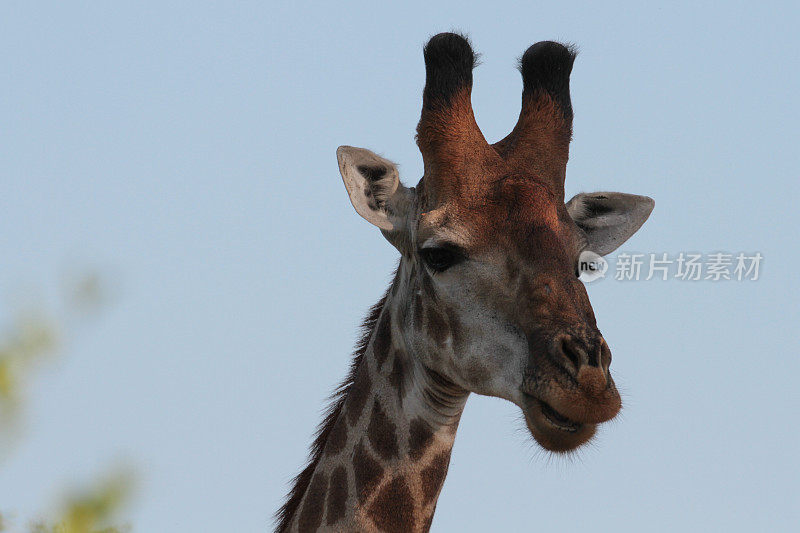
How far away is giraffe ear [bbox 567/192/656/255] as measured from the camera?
7207mm

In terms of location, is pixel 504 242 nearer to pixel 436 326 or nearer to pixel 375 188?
pixel 436 326

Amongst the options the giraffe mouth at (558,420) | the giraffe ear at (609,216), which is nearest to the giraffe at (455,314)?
the giraffe mouth at (558,420)

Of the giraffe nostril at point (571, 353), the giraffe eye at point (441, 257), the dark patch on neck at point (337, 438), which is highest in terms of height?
the giraffe eye at point (441, 257)

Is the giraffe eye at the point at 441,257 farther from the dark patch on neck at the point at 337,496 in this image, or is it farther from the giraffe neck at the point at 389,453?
the dark patch on neck at the point at 337,496

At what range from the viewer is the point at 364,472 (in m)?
6.10

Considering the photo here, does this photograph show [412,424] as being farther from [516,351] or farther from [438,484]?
[516,351]

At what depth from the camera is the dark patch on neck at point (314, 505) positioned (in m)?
6.16

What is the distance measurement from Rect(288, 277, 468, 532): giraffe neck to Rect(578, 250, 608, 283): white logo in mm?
1160

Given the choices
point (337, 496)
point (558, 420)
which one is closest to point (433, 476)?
point (337, 496)

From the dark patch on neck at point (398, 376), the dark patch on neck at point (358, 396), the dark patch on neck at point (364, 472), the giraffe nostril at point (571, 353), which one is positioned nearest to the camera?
the giraffe nostril at point (571, 353)

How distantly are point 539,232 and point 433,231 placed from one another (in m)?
0.68

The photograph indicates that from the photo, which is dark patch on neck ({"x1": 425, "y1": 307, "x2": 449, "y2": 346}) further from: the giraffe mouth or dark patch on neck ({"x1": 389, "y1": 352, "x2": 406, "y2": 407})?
the giraffe mouth

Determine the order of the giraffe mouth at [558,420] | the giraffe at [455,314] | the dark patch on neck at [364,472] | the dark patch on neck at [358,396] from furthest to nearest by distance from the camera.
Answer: the dark patch on neck at [358,396], the dark patch on neck at [364,472], the giraffe at [455,314], the giraffe mouth at [558,420]

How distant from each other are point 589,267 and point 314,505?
2510 millimetres
